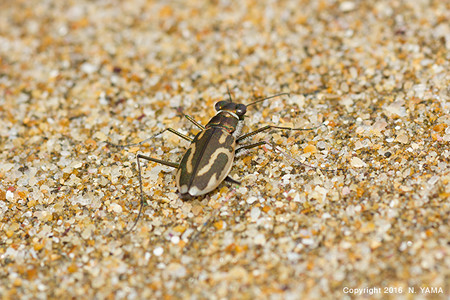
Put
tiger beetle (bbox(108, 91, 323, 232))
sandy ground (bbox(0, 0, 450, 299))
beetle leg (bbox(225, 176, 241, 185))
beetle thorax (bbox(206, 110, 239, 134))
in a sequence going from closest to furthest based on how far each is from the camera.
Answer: sandy ground (bbox(0, 0, 450, 299)) < tiger beetle (bbox(108, 91, 323, 232)) < beetle leg (bbox(225, 176, 241, 185)) < beetle thorax (bbox(206, 110, 239, 134))

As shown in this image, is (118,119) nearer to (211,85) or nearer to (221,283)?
(211,85)

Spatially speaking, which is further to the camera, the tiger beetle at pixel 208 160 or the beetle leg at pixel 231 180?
the beetle leg at pixel 231 180

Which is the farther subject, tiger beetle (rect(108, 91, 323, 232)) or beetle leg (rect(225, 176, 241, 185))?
beetle leg (rect(225, 176, 241, 185))

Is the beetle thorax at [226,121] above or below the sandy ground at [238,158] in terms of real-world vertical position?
above

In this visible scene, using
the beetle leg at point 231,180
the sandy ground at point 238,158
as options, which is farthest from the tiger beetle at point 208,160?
the sandy ground at point 238,158

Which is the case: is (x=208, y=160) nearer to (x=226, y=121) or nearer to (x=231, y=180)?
(x=231, y=180)

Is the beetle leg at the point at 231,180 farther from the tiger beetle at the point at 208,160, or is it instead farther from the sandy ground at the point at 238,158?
the sandy ground at the point at 238,158

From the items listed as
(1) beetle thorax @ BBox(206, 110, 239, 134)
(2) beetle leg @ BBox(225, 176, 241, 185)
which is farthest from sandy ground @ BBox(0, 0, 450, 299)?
(1) beetle thorax @ BBox(206, 110, 239, 134)

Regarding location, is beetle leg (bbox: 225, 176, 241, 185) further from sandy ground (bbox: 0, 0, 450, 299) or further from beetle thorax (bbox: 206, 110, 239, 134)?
beetle thorax (bbox: 206, 110, 239, 134)
